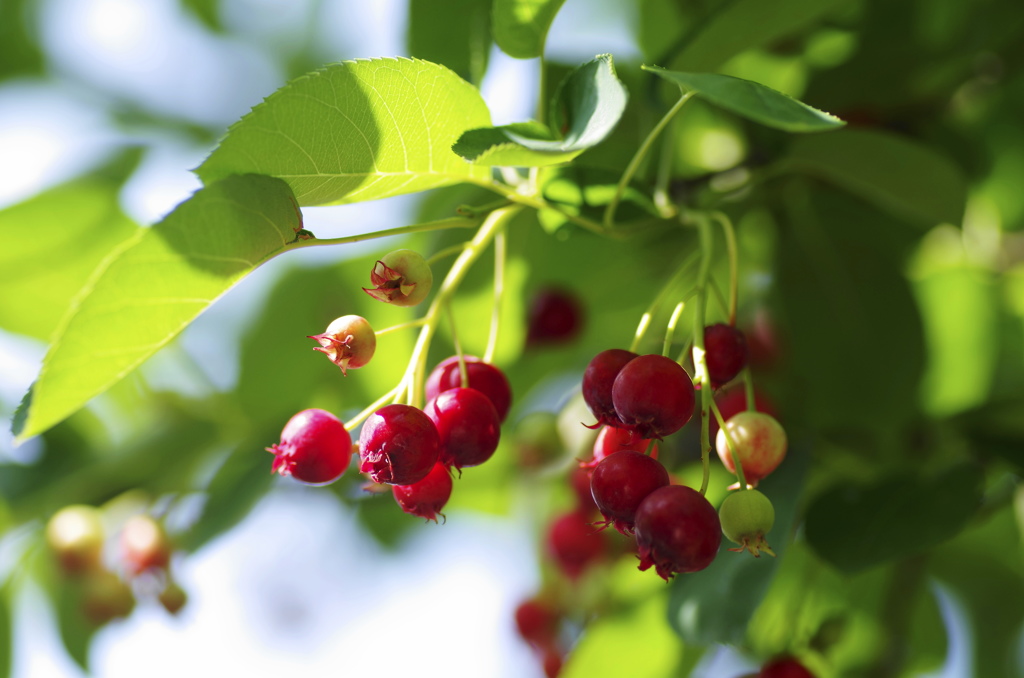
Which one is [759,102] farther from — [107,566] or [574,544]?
[107,566]

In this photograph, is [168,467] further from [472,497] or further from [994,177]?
[994,177]

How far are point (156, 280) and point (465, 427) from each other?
0.28 metres

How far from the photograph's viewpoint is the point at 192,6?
6.46 ft

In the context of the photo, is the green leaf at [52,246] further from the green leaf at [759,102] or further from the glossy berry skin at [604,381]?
the green leaf at [759,102]

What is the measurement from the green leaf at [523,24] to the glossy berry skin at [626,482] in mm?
444

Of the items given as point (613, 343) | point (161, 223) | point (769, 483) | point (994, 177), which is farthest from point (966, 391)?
point (161, 223)

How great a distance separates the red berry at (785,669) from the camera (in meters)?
1.12

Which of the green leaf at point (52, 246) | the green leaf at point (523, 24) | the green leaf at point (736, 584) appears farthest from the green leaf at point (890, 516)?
the green leaf at point (52, 246)

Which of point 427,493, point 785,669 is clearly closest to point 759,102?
point 427,493

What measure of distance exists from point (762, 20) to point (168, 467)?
51.1 inches

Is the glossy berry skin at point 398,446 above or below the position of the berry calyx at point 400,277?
below

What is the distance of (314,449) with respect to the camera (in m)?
0.75

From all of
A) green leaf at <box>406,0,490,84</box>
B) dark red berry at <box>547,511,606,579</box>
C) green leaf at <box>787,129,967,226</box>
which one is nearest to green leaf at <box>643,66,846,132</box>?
green leaf at <box>406,0,490,84</box>

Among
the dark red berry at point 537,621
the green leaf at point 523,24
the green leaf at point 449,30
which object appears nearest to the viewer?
the green leaf at point 523,24
